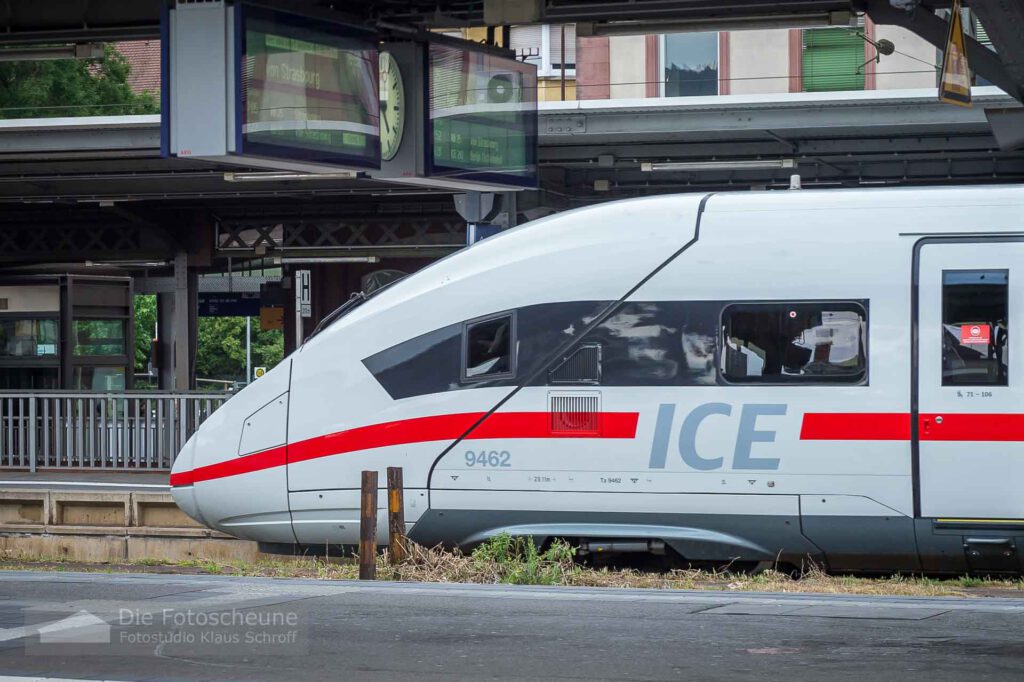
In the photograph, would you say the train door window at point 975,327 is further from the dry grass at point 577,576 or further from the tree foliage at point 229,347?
the tree foliage at point 229,347

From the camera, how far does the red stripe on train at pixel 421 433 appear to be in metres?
11.3

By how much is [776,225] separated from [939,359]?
5.34 ft

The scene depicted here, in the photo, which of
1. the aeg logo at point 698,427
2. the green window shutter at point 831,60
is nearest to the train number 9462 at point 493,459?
the aeg logo at point 698,427

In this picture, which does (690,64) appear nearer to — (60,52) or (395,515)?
(60,52)

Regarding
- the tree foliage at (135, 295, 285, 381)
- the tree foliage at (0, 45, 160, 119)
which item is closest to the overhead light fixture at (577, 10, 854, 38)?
the tree foliage at (0, 45, 160, 119)

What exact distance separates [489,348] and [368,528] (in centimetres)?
178

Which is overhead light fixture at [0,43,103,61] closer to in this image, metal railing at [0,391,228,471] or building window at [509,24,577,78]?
metal railing at [0,391,228,471]

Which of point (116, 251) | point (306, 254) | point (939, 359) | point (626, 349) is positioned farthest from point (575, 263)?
point (116, 251)

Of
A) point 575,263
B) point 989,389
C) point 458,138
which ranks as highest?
point 458,138

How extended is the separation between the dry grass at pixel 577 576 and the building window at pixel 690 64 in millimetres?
21331

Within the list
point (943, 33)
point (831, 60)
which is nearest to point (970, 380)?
point (943, 33)

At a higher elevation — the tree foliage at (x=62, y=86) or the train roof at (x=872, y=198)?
the tree foliage at (x=62, y=86)

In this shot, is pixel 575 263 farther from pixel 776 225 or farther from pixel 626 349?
pixel 776 225

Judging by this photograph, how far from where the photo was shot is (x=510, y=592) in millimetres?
9398
